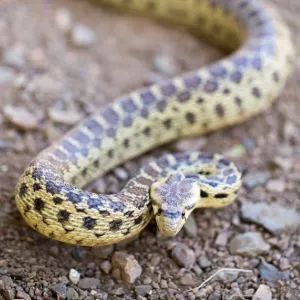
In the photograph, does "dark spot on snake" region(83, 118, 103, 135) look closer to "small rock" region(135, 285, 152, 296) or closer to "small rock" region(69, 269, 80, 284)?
"small rock" region(69, 269, 80, 284)

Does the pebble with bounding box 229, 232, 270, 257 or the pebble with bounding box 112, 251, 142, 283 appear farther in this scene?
the pebble with bounding box 229, 232, 270, 257

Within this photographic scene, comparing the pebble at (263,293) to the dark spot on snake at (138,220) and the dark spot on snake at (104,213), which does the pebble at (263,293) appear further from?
the dark spot on snake at (104,213)

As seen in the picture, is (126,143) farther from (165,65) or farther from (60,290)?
(60,290)

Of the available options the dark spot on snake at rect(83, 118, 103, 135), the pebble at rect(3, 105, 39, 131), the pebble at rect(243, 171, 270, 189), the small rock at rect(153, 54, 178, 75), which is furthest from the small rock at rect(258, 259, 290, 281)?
the small rock at rect(153, 54, 178, 75)

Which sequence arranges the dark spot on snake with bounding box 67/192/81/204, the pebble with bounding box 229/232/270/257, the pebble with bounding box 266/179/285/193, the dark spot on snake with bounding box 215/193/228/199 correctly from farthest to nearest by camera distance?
the pebble with bounding box 266/179/285/193 < the dark spot on snake with bounding box 215/193/228/199 < the pebble with bounding box 229/232/270/257 < the dark spot on snake with bounding box 67/192/81/204

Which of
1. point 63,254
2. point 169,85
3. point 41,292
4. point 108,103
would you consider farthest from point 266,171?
point 41,292

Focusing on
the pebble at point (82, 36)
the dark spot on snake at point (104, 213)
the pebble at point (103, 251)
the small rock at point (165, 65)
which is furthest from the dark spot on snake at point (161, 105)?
the dark spot on snake at point (104, 213)
